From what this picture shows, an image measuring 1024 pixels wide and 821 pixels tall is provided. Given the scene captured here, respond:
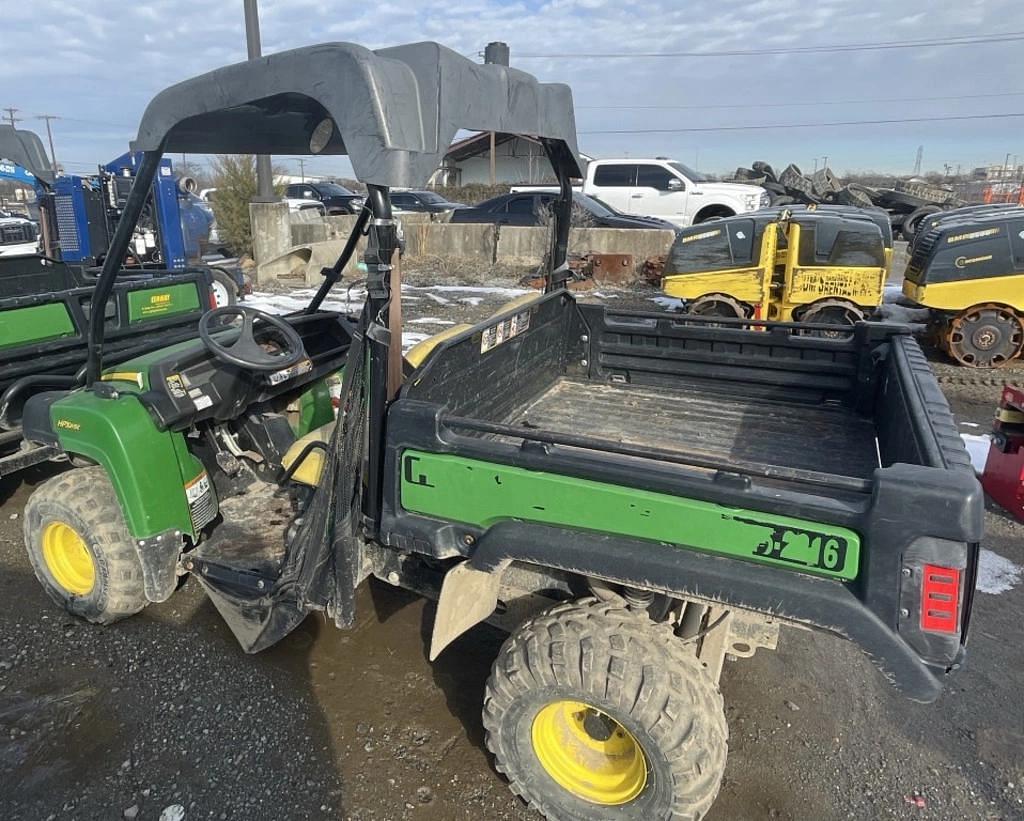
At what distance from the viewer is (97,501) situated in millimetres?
3139

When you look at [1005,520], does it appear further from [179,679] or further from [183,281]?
[183,281]

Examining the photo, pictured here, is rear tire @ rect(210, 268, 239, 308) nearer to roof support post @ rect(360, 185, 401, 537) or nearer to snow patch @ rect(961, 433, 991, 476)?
roof support post @ rect(360, 185, 401, 537)

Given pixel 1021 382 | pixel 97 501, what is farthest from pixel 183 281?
pixel 1021 382

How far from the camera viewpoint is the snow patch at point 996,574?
3.75 m

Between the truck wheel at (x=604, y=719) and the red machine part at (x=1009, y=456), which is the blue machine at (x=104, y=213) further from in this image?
the red machine part at (x=1009, y=456)

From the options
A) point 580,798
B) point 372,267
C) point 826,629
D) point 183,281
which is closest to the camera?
point 826,629

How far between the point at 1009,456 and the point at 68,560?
5264 millimetres

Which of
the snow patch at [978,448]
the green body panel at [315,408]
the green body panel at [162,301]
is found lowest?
the snow patch at [978,448]

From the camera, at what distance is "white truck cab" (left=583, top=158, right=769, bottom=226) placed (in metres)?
15.5

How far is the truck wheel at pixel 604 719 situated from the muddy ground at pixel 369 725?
23cm

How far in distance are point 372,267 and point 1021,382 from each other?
23.9ft

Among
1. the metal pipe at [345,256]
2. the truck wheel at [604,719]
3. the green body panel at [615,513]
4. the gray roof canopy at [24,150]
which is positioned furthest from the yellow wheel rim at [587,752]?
the gray roof canopy at [24,150]

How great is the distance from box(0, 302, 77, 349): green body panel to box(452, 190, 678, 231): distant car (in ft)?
32.6

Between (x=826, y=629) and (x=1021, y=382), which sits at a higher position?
(x=826, y=629)
